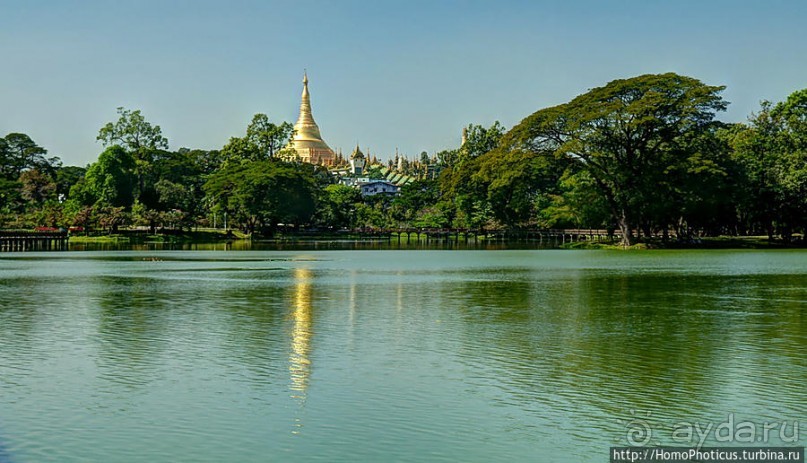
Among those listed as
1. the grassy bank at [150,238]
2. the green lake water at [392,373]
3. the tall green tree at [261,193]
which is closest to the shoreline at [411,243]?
the grassy bank at [150,238]

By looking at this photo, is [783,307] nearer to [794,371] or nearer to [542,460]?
[794,371]

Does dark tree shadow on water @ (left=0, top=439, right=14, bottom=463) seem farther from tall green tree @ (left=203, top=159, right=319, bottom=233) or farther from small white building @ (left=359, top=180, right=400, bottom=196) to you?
small white building @ (left=359, top=180, right=400, bottom=196)

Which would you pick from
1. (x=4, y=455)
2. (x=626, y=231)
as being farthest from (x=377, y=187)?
(x=4, y=455)

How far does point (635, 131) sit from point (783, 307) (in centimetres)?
3905

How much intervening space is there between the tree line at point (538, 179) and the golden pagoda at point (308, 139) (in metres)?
61.3

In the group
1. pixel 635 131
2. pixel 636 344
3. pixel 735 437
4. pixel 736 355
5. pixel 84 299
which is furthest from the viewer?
pixel 635 131

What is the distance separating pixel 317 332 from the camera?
1828 cm

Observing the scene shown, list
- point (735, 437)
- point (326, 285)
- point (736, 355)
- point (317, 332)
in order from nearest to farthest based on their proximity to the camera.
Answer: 1. point (735, 437)
2. point (736, 355)
3. point (317, 332)
4. point (326, 285)

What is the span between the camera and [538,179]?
77.9m

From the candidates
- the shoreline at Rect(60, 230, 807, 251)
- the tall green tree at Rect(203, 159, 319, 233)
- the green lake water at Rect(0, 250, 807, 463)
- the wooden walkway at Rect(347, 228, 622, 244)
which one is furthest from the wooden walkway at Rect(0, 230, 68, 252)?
the green lake water at Rect(0, 250, 807, 463)

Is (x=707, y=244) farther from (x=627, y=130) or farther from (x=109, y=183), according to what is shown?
(x=109, y=183)

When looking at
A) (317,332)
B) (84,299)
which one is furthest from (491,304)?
(84,299)

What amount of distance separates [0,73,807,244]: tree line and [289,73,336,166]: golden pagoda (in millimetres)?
61343

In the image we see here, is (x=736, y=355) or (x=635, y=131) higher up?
(x=635, y=131)
